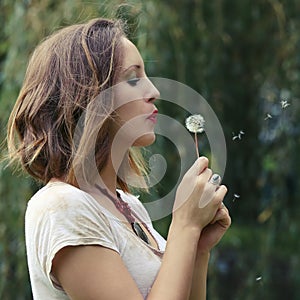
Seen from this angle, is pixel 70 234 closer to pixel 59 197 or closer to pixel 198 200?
pixel 59 197

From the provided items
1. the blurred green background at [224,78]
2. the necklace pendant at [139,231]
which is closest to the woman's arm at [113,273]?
the necklace pendant at [139,231]

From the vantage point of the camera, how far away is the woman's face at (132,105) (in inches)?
44.6

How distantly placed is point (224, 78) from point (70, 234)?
1700 mm

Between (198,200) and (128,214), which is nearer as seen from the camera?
(198,200)

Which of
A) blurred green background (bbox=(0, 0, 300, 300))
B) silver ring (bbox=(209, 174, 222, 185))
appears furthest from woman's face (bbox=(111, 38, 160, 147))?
blurred green background (bbox=(0, 0, 300, 300))

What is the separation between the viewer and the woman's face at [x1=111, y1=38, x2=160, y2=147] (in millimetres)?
1132

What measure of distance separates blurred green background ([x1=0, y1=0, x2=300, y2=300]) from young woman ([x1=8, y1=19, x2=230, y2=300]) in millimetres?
941

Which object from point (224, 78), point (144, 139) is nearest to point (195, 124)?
point (144, 139)

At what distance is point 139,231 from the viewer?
1.19 m

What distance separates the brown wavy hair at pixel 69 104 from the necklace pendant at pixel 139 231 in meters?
0.11

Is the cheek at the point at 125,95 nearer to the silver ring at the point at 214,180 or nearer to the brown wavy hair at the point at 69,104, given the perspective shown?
the brown wavy hair at the point at 69,104

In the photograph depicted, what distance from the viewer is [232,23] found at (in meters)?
2.67

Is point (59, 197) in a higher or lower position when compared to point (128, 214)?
higher

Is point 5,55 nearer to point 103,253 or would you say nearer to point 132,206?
point 132,206
